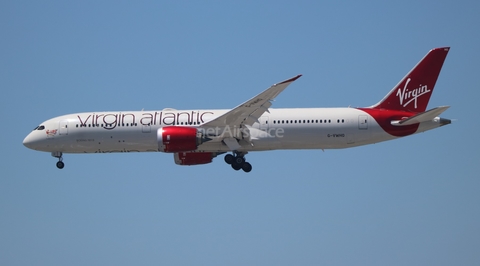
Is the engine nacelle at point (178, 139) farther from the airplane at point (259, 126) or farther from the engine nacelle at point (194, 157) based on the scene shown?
the engine nacelle at point (194, 157)

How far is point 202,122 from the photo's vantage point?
50656mm

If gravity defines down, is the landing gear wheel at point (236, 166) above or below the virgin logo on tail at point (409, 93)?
below

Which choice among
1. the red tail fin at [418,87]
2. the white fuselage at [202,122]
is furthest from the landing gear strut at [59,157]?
the red tail fin at [418,87]

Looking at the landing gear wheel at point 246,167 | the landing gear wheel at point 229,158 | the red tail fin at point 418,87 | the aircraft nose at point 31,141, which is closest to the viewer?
the red tail fin at point 418,87

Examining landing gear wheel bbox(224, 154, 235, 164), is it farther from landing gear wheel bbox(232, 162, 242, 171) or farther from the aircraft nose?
the aircraft nose

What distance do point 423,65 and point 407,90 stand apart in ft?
5.54

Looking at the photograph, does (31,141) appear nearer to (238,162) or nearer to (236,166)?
(236,166)

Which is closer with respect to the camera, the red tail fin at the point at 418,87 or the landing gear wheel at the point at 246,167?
the red tail fin at the point at 418,87

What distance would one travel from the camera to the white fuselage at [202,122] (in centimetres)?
4906

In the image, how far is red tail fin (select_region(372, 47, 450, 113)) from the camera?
49719mm

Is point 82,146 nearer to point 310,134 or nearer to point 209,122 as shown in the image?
point 209,122

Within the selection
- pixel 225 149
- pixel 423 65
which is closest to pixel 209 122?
pixel 225 149

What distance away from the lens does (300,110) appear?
5022cm

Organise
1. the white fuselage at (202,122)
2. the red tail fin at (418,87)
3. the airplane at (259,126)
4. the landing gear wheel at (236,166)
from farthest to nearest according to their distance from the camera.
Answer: the landing gear wheel at (236,166), the red tail fin at (418,87), the white fuselage at (202,122), the airplane at (259,126)
